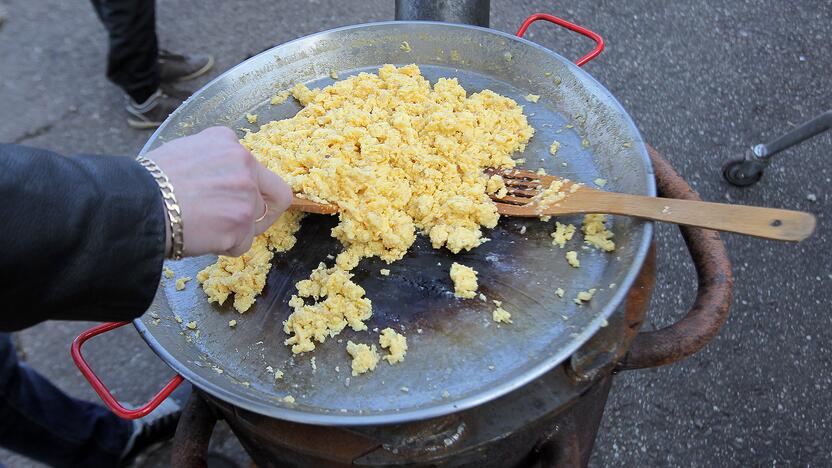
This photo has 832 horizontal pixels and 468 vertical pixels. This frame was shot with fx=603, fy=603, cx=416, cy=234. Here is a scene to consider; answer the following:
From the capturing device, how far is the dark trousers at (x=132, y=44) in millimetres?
3195

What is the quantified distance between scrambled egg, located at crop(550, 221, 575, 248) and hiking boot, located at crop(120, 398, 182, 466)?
6.12 ft

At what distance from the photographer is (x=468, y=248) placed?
1.39m

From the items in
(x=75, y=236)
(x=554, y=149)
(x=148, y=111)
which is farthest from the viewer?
(x=148, y=111)

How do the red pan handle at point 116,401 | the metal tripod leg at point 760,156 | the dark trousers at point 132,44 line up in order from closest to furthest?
1. the red pan handle at point 116,401
2. the metal tripod leg at point 760,156
3. the dark trousers at point 132,44

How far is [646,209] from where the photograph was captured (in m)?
1.28

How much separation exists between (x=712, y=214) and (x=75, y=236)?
1168 mm

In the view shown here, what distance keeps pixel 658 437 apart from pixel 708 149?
1.60 m

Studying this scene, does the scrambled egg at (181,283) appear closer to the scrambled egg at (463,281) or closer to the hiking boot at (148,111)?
the scrambled egg at (463,281)

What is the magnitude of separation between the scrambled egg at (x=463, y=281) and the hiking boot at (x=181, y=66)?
3072 mm

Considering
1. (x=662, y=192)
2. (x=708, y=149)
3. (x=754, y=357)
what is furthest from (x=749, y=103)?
(x=662, y=192)

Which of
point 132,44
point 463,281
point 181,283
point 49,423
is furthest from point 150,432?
point 132,44

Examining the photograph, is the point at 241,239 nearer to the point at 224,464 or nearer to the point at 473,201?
the point at 473,201

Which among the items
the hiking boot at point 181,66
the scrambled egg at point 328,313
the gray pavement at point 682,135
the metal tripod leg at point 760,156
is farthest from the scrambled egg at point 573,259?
the hiking boot at point 181,66

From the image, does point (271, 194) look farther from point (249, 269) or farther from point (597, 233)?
point (597, 233)
